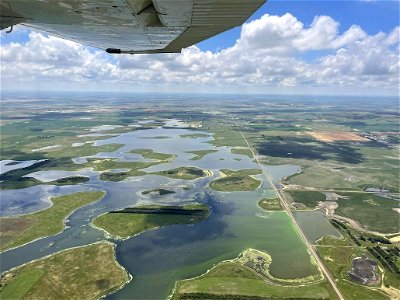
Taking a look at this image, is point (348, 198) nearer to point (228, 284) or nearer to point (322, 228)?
point (322, 228)

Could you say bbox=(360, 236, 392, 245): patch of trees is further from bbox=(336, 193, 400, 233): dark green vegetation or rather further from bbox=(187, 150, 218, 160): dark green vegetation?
bbox=(187, 150, 218, 160): dark green vegetation

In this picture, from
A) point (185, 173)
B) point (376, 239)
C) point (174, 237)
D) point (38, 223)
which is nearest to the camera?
point (174, 237)

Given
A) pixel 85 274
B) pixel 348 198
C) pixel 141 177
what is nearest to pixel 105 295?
pixel 85 274

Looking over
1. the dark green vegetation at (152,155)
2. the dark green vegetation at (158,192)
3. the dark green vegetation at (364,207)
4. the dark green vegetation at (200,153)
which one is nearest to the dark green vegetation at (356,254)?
the dark green vegetation at (364,207)

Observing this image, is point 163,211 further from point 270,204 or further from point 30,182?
point 30,182

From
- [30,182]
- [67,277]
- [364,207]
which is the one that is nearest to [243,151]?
[364,207]
